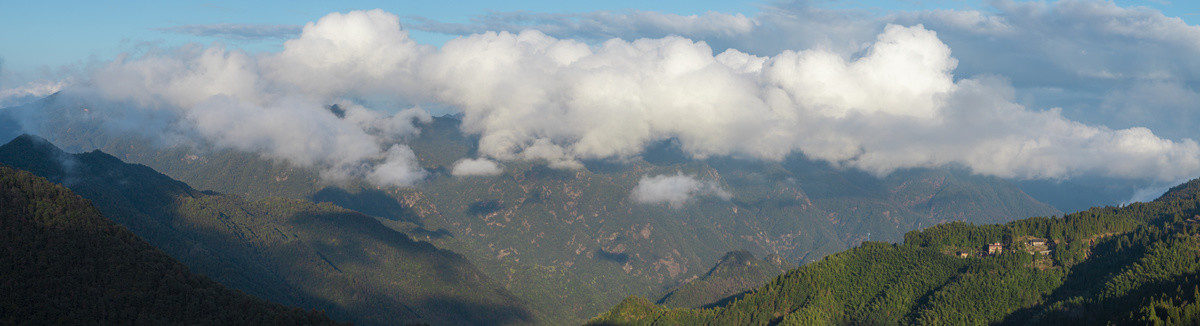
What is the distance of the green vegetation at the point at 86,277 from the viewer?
15000 centimetres

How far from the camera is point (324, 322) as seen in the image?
170750mm

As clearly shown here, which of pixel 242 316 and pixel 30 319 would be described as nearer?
pixel 30 319

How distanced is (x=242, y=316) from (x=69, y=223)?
41.2 meters

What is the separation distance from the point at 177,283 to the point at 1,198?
38.7 metres

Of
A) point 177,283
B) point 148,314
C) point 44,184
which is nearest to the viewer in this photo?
point 148,314

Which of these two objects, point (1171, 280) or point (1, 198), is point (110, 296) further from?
point (1171, 280)

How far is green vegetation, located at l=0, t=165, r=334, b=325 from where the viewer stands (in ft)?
492

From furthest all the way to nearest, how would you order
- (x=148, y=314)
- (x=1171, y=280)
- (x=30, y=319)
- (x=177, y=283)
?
(x=1171, y=280)
(x=177, y=283)
(x=148, y=314)
(x=30, y=319)

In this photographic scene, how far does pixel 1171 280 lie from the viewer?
644 feet

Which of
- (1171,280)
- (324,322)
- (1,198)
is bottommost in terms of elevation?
(324,322)

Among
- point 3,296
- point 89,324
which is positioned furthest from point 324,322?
point 3,296

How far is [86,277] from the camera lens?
522 feet

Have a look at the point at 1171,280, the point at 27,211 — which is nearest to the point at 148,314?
the point at 27,211

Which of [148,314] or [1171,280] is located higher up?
[1171,280]
